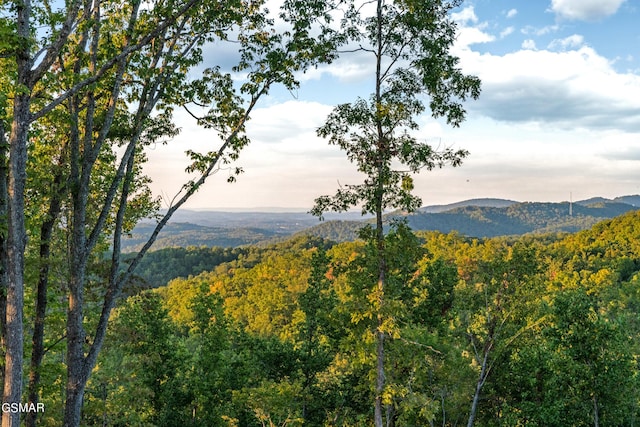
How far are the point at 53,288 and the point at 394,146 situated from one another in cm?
968

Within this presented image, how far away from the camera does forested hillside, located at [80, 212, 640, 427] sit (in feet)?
39.0

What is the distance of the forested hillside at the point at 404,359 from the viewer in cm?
1188

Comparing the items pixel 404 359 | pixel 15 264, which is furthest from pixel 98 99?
pixel 404 359

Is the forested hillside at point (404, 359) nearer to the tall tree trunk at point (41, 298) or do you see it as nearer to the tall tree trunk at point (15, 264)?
the tall tree trunk at point (41, 298)

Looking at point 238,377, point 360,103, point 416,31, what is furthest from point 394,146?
point 238,377

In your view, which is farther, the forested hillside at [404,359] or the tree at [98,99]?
the forested hillside at [404,359]

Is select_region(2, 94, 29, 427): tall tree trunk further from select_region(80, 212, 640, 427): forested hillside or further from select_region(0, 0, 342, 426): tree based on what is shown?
select_region(80, 212, 640, 427): forested hillside

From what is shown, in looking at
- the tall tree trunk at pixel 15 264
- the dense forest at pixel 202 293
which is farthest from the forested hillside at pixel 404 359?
the tall tree trunk at pixel 15 264

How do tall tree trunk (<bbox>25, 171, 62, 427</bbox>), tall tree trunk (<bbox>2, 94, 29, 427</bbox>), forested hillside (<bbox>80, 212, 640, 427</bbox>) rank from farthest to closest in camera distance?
1. forested hillside (<bbox>80, 212, 640, 427</bbox>)
2. tall tree trunk (<bbox>25, 171, 62, 427</bbox>)
3. tall tree trunk (<bbox>2, 94, 29, 427</bbox>)

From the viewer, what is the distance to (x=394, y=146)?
36.9 ft

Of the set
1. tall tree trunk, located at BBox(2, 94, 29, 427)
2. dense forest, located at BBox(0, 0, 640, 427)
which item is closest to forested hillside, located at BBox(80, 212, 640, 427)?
dense forest, located at BBox(0, 0, 640, 427)

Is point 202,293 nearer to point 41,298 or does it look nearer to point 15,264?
point 41,298

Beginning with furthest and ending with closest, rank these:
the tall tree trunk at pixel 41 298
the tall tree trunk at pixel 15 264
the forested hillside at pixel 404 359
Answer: the forested hillside at pixel 404 359, the tall tree trunk at pixel 41 298, the tall tree trunk at pixel 15 264

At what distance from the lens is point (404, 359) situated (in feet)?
47.9
